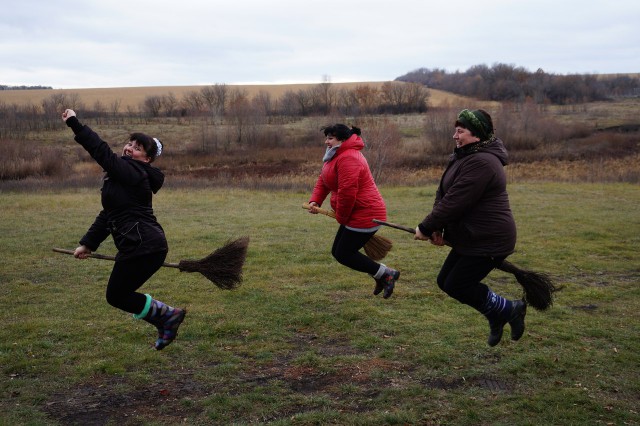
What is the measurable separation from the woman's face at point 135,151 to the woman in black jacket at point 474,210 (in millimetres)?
2782

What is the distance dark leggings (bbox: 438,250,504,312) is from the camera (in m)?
5.46

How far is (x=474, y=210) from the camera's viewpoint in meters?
5.37

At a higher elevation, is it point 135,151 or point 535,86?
point 535,86

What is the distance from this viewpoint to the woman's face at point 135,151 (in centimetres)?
563

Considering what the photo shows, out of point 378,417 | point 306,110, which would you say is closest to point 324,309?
point 378,417

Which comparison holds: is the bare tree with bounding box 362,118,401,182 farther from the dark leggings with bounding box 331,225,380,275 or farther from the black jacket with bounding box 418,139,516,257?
the black jacket with bounding box 418,139,516,257

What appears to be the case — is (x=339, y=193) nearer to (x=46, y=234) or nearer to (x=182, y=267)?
(x=182, y=267)

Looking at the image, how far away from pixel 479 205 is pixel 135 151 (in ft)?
10.8

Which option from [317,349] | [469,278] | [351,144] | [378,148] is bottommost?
[317,349]

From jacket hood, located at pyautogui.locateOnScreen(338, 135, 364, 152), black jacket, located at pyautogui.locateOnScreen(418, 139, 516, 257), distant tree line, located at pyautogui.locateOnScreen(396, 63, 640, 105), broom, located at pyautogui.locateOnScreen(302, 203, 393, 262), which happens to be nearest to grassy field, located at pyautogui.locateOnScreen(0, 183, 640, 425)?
broom, located at pyautogui.locateOnScreen(302, 203, 393, 262)

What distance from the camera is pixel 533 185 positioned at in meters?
25.3

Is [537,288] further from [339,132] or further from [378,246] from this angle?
[339,132]

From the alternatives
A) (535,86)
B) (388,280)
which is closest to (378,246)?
(388,280)

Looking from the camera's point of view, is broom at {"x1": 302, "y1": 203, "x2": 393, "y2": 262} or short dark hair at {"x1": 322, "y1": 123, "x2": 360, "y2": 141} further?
broom at {"x1": 302, "y1": 203, "x2": 393, "y2": 262}
